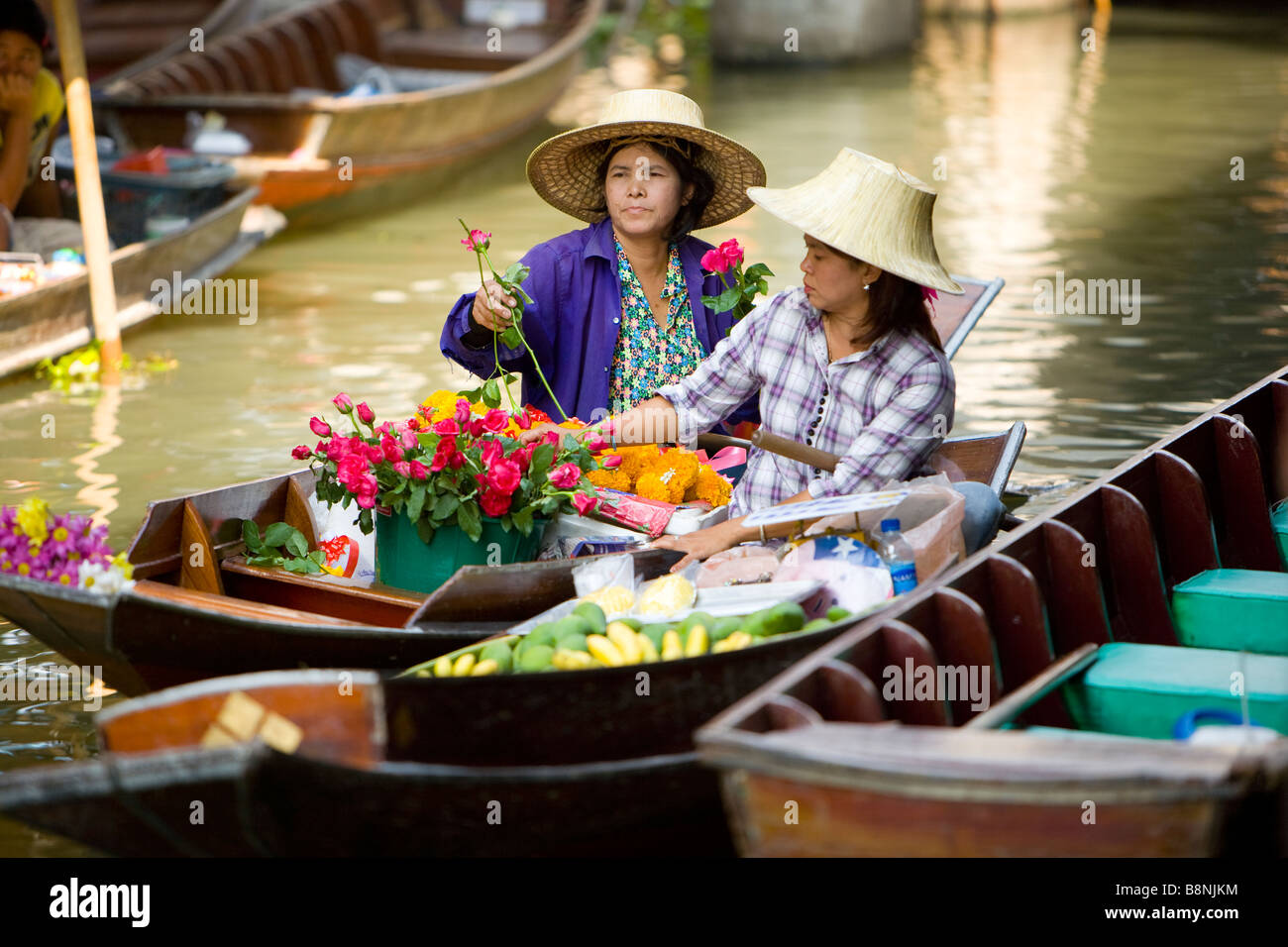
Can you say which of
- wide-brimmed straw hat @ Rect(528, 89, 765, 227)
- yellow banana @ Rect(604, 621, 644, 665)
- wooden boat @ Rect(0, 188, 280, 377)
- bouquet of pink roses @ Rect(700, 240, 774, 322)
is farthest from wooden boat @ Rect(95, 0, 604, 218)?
yellow banana @ Rect(604, 621, 644, 665)

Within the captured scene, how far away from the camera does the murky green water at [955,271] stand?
5578mm

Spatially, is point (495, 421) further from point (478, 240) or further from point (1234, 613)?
→ point (1234, 613)

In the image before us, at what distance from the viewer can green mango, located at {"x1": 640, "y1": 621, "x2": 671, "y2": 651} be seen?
273 cm

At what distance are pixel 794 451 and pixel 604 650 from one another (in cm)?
77

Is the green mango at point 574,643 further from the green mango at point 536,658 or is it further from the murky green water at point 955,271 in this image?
the murky green water at point 955,271

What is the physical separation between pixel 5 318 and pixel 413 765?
4.11 metres

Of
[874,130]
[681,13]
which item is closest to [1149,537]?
[874,130]

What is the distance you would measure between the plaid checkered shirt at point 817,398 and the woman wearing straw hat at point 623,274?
0.49 meters

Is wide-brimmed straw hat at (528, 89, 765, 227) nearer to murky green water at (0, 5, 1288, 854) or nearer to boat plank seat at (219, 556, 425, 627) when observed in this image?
boat plank seat at (219, 556, 425, 627)

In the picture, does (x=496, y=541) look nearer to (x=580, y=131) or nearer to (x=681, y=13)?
(x=580, y=131)

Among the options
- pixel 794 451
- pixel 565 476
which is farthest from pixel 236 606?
pixel 794 451

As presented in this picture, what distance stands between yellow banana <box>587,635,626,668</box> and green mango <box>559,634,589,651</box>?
0.04 ft

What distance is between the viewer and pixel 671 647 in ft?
8.69

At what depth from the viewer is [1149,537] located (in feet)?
10.2
